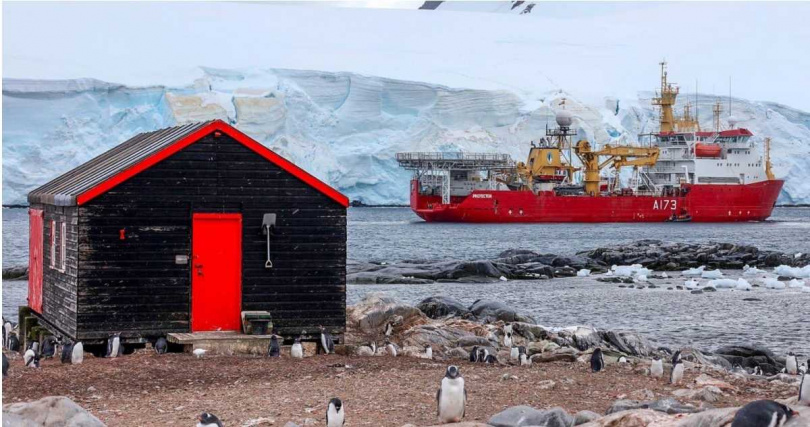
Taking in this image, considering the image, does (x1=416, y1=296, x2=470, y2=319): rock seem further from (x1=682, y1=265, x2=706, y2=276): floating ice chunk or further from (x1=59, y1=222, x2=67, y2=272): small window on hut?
(x1=682, y1=265, x2=706, y2=276): floating ice chunk

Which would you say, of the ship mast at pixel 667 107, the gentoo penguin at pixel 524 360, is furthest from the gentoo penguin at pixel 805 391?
the ship mast at pixel 667 107

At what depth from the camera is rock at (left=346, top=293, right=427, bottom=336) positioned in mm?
13664

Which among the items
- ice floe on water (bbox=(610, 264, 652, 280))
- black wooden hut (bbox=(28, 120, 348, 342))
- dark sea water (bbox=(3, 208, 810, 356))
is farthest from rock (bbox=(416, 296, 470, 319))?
ice floe on water (bbox=(610, 264, 652, 280))

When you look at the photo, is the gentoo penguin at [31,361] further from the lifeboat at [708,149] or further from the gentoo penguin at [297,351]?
the lifeboat at [708,149]

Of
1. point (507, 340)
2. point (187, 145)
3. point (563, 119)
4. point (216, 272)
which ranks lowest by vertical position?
point (507, 340)

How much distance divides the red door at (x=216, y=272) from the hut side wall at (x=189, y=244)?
69 mm

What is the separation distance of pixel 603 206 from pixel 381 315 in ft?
158

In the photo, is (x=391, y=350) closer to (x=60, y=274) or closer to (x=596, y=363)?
(x=596, y=363)

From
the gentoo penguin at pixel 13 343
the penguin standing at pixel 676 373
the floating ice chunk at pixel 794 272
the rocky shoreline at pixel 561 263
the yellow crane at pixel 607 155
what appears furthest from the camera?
the yellow crane at pixel 607 155

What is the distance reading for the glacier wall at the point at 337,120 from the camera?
5100 cm

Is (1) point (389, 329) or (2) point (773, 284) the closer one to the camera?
(1) point (389, 329)

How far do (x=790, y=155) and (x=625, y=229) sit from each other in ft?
45.8

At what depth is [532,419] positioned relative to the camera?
642 centimetres

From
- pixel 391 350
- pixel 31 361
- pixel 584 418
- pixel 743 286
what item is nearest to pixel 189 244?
pixel 31 361
